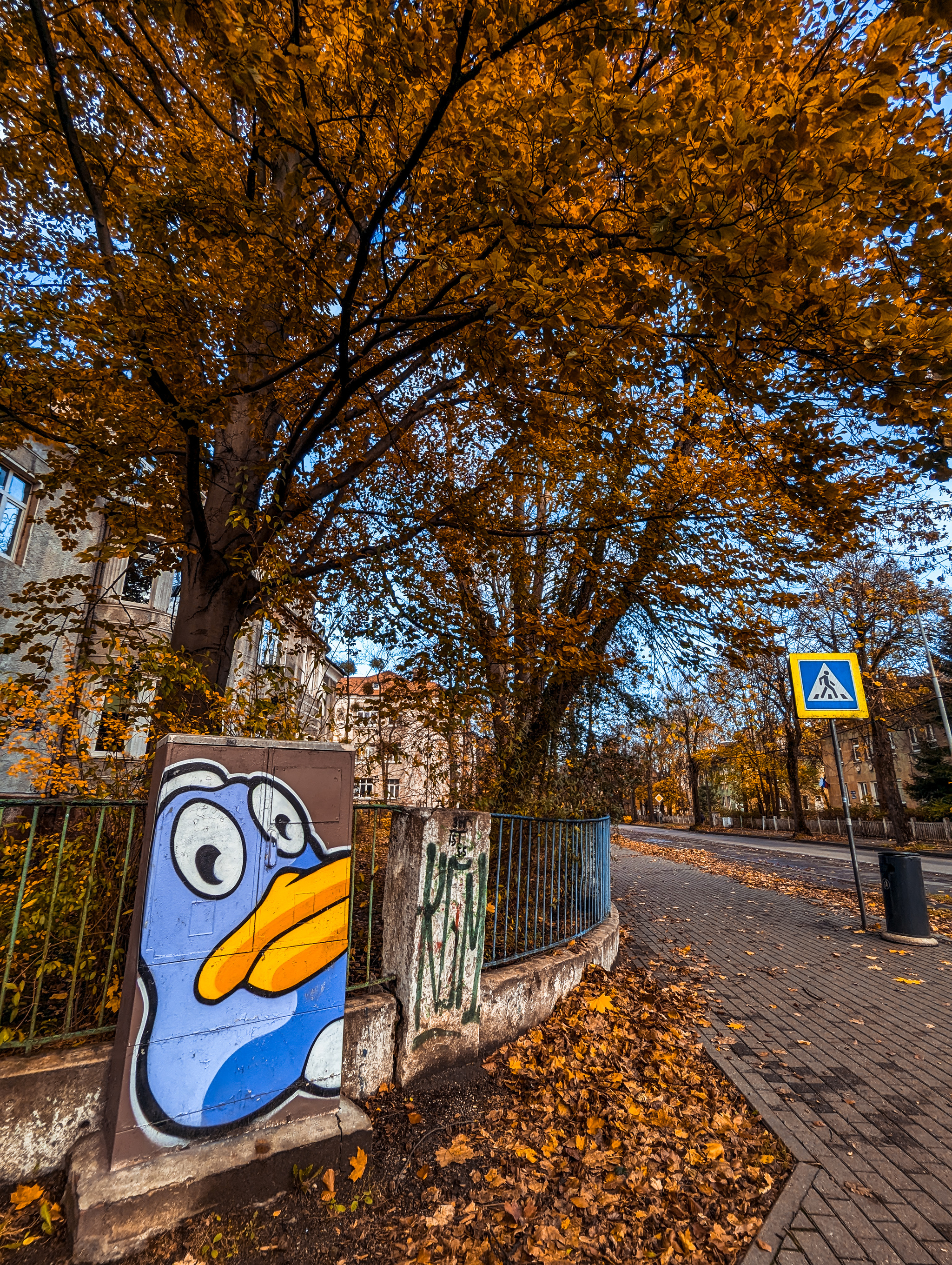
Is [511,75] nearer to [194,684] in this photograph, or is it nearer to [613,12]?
[613,12]

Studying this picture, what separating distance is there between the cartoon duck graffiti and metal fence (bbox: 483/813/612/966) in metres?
1.75

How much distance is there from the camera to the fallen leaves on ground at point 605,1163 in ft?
8.24

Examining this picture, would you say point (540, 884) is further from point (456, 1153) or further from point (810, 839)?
point (810, 839)

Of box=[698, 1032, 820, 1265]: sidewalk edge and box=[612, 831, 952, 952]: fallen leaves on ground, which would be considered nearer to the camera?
box=[698, 1032, 820, 1265]: sidewalk edge

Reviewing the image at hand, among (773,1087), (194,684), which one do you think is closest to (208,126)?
(194,684)

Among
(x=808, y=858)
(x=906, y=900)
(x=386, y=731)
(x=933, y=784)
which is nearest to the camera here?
(x=906, y=900)

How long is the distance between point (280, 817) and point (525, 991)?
8.11 ft

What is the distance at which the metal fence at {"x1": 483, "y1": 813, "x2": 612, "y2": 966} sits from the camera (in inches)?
193

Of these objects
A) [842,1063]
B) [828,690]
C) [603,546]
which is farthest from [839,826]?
[842,1063]

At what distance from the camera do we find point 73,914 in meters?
3.39

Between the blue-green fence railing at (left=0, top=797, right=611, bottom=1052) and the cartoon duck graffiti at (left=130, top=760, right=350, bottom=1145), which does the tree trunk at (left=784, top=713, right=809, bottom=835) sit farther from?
the cartoon duck graffiti at (left=130, top=760, right=350, bottom=1145)

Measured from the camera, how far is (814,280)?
3.29 metres

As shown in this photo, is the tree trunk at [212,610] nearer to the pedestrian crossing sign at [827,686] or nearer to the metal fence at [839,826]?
the pedestrian crossing sign at [827,686]

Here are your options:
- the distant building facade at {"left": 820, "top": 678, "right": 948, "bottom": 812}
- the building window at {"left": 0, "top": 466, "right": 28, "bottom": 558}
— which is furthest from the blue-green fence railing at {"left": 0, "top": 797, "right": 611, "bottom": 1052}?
the distant building facade at {"left": 820, "top": 678, "right": 948, "bottom": 812}
